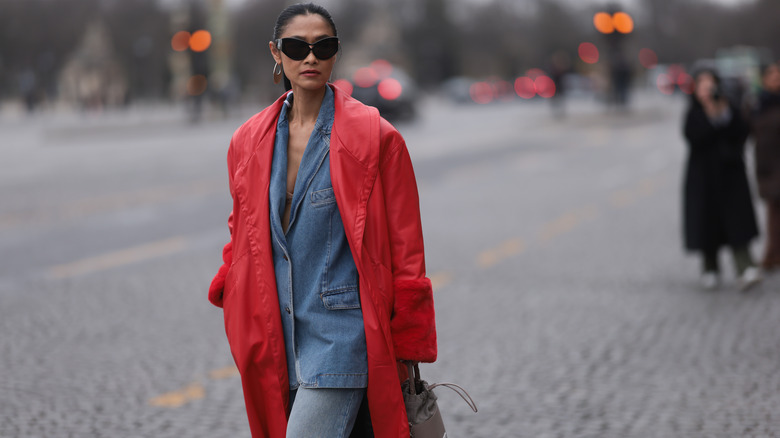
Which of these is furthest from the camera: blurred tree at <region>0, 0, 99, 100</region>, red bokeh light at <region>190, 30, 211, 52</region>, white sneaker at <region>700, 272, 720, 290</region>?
blurred tree at <region>0, 0, 99, 100</region>

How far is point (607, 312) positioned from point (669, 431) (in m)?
2.69

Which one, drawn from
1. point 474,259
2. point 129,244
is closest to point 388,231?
point 474,259

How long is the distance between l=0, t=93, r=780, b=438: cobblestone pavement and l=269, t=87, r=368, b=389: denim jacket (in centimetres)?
209

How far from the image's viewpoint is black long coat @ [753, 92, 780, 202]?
879cm

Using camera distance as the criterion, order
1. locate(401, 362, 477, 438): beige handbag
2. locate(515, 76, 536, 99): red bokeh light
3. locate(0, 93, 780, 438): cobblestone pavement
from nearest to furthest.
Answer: locate(401, 362, 477, 438): beige handbag, locate(0, 93, 780, 438): cobblestone pavement, locate(515, 76, 536, 99): red bokeh light

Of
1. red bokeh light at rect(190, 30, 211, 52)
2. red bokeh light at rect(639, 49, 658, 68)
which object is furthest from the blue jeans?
red bokeh light at rect(639, 49, 658, 68)

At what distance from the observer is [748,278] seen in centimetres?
793

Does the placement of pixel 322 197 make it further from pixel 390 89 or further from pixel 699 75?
pixel 390 89

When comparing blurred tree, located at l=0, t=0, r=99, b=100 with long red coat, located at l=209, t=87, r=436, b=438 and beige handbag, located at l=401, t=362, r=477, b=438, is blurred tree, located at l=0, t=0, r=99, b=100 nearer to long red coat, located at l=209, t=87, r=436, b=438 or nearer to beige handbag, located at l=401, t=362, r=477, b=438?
long red coat, located at l=209, t=87, r=436, b=438

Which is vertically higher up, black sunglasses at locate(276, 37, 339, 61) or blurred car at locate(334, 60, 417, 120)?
black sunglasses at locate(276, 37, 339, 61)

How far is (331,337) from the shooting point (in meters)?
2.69

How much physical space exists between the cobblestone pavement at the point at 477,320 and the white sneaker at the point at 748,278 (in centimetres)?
17

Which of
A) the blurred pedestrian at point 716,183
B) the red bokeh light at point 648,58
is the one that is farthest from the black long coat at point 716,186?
the red bokeh light at point 648,58

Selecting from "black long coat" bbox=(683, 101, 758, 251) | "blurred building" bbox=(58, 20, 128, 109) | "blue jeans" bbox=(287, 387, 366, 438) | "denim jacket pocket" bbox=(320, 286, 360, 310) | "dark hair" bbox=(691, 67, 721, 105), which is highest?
"dark hair" bbox=(691, 67, 721, 105)
